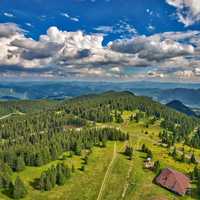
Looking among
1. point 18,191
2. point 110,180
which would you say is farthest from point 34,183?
point 110,180

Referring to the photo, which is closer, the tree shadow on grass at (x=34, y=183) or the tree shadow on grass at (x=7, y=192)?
the tree shadow on grass at (x=7, y=192)

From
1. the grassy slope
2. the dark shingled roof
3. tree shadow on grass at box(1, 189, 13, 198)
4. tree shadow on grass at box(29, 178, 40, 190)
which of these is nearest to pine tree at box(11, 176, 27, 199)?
the grassy slope

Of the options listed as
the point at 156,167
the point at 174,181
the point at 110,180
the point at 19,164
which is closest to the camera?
the point at 174,181

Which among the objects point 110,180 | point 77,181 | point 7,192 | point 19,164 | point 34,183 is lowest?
point 77,181

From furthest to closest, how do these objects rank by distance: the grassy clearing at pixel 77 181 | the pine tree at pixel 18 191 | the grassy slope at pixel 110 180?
the grassy slope at pixel 110 180
the grassy clearing at pixel 77 181
the pine tree at pixel 18 191

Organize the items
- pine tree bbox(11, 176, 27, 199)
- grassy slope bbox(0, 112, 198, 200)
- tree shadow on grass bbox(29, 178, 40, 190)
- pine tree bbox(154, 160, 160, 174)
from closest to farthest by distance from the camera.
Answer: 1. pine tree bbox(11, 176, 27, 199)
2. grassy slope bbox(0, 112, 198, 200)
3. tree shadow on grass bbox(29, 178, 40, 190)
4. pine tree bbox(154, 160, 160, 174)

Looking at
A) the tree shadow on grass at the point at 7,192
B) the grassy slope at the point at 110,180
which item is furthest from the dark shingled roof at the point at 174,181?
the tree shadow on grass at the point at 7,192

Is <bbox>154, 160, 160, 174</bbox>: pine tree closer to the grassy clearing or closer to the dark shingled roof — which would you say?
the dark shingled roof

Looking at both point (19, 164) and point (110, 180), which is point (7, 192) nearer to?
point (19, 164)

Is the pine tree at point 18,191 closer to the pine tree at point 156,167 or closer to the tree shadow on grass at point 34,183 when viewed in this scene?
the tree shadow on grass at point 34,183
